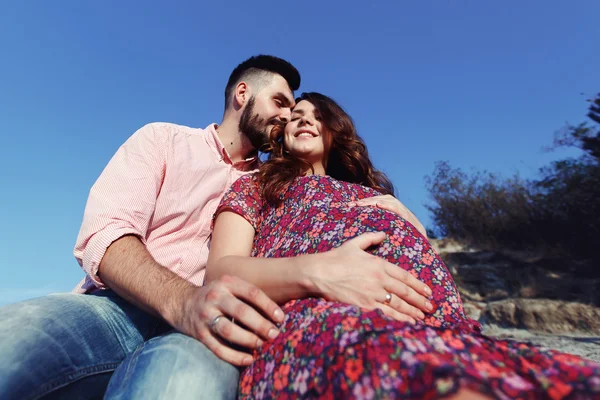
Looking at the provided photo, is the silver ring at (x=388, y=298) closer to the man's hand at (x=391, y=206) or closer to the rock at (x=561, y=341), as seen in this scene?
the man's hand at (x=391, y=206)

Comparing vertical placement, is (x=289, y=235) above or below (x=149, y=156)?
below

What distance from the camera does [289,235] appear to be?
1.96 metres

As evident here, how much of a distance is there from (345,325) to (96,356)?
1.27 m

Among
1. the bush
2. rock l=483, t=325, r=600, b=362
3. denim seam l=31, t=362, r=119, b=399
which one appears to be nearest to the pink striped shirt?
denim seam l=31, t=362, r=119, b=399

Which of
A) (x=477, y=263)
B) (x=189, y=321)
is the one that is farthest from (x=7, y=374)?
(x=477, y=263)

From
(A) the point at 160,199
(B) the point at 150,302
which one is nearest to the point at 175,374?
(B) the point at 150,302

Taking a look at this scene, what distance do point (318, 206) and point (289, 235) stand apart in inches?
10.2

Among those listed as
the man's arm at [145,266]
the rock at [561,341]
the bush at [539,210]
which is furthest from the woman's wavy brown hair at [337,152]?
the bush at [539,210]

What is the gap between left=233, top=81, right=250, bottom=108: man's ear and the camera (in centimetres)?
339

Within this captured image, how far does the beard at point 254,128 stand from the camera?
9.98 ft

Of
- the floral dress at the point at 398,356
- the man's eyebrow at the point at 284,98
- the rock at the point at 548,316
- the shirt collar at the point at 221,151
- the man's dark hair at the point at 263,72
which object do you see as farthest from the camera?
the rock at the point at 548,316

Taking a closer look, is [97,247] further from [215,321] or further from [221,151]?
[221,151]

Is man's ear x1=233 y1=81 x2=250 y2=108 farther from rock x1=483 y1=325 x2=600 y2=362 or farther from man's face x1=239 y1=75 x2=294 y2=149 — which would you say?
rock x1=483 y1=325 x2=600 y2=362

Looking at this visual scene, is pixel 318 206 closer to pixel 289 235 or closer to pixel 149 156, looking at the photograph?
pixel 289 235
